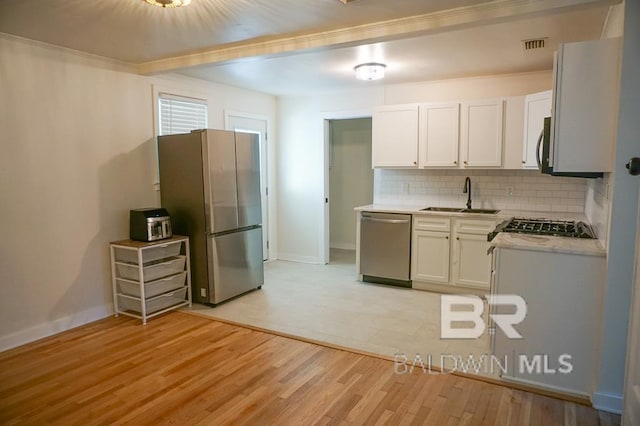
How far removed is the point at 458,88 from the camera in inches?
192

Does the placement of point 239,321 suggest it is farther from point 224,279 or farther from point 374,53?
point 374,53

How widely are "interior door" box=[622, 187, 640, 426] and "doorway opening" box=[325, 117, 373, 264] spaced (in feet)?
16.2

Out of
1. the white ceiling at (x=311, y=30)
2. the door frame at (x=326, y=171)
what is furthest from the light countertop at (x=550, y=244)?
the door frame at (x=326, y=171)

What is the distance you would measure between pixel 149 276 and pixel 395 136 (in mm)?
3130

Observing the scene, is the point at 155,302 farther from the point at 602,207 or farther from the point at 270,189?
the point at 602,207

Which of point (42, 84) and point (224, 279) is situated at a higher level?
point (42, 84)

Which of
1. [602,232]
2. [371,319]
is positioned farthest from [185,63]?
[602,232]

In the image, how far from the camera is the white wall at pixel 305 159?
18.0 feet

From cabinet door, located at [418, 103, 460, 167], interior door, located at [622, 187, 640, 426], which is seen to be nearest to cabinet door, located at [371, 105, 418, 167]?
cabinet door, located at [418, 103, 460, 167]

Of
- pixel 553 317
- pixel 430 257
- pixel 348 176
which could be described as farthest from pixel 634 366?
pixel 348 176

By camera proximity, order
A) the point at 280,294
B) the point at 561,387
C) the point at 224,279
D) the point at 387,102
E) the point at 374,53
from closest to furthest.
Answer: the point at 561,387 < the point at 374,53 < the point at 224,279 < the point at 280,294 < the point at 387,102

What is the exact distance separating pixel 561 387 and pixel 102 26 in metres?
3.95

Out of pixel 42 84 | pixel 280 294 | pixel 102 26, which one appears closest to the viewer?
pixel 102 26

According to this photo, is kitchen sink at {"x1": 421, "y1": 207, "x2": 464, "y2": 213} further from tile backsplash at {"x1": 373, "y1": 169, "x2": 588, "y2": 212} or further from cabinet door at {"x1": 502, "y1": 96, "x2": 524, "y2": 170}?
cabinet door at {"x1": 502, "y1": 96, "x2": 524, "y2": 170}
